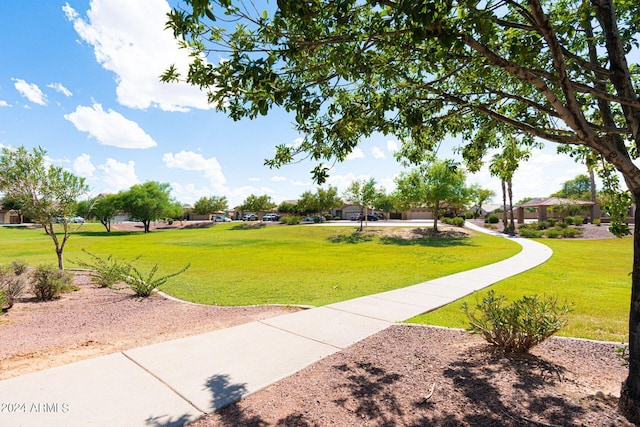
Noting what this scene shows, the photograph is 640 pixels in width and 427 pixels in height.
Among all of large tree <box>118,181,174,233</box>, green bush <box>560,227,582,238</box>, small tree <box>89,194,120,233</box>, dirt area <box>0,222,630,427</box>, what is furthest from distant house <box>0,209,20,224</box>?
green bush <box>560,227,582,238</box>

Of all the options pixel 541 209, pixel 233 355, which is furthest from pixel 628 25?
pixel 541 209

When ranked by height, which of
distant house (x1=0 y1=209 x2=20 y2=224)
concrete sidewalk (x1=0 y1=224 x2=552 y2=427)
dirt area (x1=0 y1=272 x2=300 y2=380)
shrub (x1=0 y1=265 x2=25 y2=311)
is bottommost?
dirt area (x1=0 y1=272 x2=300 y2=380)

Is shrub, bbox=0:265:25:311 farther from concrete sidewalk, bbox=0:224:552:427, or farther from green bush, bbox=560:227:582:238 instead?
green bush, bbox=560:227:582:238

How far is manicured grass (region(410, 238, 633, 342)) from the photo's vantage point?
6.04m

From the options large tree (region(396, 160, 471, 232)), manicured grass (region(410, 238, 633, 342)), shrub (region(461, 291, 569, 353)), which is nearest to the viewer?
shrub (region(461, 291, 569, 353))

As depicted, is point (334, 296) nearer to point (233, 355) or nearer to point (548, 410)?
point (233, 355)

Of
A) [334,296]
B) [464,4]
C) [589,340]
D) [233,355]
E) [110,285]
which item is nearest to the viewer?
[464,4]

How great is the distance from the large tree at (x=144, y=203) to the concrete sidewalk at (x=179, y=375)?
5197 cm

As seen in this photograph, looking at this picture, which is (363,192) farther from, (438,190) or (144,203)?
(144,203)

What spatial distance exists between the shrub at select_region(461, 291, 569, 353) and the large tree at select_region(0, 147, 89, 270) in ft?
43.9

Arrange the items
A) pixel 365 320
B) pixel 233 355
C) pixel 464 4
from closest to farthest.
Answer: pixel 464 4
pixel 233 355
pixel 365 320

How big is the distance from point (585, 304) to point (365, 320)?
550 centimetres

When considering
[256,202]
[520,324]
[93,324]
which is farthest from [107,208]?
[520,324]

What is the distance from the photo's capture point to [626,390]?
3.25m
